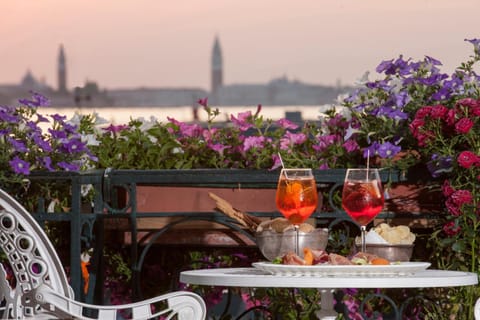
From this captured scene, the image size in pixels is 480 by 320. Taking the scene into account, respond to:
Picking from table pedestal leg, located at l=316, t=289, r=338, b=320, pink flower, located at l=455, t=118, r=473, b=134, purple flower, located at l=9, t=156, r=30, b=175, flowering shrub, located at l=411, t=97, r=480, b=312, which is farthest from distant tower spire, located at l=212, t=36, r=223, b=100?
table pedestal leg, located at l=316, t=289, r=338, b=320

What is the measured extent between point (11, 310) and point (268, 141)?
1.28 metres

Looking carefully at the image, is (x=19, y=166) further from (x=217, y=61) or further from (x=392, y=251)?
(x=217, y=61)

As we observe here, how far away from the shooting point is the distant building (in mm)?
7723

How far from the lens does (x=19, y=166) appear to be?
3607 millimetres

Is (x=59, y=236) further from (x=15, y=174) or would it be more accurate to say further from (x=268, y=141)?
(x=268, y=141)

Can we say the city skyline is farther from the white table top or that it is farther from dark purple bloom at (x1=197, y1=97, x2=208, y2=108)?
the white table top

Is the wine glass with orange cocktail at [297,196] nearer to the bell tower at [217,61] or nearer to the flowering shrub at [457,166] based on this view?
the flowering shrub at [457,166]

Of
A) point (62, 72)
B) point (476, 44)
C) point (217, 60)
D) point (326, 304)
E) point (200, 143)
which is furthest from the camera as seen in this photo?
point (217, 60)

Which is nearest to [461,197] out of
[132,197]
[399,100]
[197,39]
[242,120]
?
[399,100]

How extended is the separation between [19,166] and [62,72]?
3791mm

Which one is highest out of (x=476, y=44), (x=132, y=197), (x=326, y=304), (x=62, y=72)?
(x=62, y=72)

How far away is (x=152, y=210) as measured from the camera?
3.75 meters

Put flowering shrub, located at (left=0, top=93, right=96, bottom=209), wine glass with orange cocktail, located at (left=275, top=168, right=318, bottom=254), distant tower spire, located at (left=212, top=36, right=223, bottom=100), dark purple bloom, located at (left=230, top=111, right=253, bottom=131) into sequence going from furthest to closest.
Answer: distant tower spire, located at (left=212, top=36, right=223, bottom=100) < dark purple bloom, located at (left=230, top=111, right=253, bottom=131) < flowering shrub, located at (left=0, top=93, right=96, bottom=209) < wine glass with orange cocktail, located at (left=275, top=168, right=318, bottom=254)

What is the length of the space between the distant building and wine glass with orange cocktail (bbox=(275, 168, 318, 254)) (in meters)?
4.75
